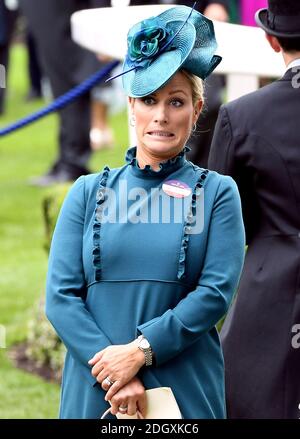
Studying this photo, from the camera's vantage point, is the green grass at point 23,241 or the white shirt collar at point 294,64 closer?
the white shirt collar at point 294,64

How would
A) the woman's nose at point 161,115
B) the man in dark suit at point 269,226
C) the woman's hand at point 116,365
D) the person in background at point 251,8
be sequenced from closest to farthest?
the woman's hand at point 116,365
the woman's nose at point 161,115
the man in dark suit at point 269,226
the person in background at point 251,8

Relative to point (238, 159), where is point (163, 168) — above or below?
above

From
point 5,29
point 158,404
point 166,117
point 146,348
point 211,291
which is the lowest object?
point 5,29

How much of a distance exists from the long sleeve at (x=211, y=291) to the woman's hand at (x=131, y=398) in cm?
8

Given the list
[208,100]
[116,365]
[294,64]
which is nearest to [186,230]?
[116,365]

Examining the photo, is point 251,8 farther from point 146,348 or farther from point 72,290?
point 146,348

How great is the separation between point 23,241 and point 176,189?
197 inches

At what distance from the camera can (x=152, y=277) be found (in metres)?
2.97

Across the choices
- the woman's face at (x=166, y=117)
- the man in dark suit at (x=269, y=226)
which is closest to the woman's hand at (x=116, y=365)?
the woman's face at (x=166, y=117)

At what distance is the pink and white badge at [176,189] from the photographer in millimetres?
3023

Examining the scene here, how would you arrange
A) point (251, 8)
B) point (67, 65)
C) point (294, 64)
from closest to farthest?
point (294, 64) < point (251, 8) < point (67, 65)

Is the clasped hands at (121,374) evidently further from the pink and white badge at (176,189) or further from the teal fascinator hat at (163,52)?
the teal fascinator hat at (163,52)

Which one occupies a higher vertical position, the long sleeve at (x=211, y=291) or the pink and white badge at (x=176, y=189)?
the pink and white badge at (x=176, y=189)

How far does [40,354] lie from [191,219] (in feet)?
9.55
